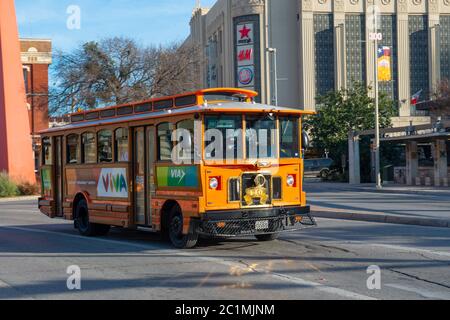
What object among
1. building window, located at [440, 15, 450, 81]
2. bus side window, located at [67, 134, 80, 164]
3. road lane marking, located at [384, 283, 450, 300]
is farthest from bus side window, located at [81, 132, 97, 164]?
building window, located at [440, 15, 450, 81]

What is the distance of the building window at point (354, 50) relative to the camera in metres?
75.4

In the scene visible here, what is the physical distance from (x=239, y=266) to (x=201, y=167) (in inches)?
84.5

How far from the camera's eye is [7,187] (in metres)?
41.4

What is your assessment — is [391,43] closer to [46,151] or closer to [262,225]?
[46,151]

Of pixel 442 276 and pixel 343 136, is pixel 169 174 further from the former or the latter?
pixel 343 136

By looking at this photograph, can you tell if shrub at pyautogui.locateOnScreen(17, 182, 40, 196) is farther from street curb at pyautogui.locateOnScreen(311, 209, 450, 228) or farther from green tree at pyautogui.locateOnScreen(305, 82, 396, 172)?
street curb at pyautogui.locateOnScreen(311, 209, 450, 228)

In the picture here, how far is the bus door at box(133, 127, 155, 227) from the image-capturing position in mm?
13703

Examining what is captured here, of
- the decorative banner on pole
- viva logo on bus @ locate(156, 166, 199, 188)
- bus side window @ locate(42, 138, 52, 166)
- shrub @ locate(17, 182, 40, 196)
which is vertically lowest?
shrub @ locate(17, 182, 40, 196)

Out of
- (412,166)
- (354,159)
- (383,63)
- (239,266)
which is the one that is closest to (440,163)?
(412,166)

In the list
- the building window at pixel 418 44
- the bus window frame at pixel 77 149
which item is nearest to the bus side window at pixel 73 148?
the bus window frame at pixel 77 149

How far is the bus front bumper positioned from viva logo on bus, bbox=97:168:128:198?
116 inches

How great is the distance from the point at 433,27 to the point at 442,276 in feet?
235

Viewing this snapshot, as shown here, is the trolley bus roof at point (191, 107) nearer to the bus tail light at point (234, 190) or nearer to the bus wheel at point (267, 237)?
the bus tail light at point (234, 190)

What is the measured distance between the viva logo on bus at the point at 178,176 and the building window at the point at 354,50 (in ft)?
213
